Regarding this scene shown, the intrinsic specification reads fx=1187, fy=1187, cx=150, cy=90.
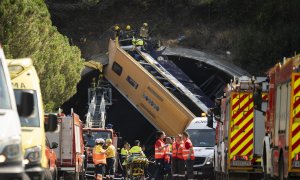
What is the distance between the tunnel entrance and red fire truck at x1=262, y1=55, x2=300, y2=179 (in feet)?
111

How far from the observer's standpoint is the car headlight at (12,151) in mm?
13805

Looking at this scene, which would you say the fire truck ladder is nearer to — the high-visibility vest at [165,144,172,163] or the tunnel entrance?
the tunnel entrance

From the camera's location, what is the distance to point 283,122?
21.7 m

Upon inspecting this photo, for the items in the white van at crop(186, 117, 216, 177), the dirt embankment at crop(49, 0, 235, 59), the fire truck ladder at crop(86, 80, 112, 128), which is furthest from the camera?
the dirt embankment at crop(49, 0, 235, 59)

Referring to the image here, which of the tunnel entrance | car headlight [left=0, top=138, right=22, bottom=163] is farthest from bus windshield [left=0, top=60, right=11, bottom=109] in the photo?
the tunnel entrance

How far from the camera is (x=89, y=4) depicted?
65.6m

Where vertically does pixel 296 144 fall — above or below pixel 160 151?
below

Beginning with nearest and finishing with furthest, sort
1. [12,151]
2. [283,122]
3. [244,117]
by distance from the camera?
1. [12,151]
2. [283,122]
3. [244,117]

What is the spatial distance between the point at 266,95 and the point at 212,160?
13.1 meters

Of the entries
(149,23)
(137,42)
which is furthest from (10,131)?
(149,23)

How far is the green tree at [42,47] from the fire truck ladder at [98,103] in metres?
2.20

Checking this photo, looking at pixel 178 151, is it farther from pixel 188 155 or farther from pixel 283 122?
pixel 283 122

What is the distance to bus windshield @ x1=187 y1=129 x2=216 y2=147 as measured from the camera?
40375 millimetres

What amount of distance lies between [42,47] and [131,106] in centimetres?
1578
